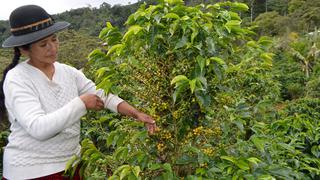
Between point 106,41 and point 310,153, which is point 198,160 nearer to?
point 106,41

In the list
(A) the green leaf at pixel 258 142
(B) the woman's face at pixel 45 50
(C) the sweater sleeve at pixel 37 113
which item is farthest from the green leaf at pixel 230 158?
(B) the woman's face at pixel 45 50

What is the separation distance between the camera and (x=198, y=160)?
5.92 ft

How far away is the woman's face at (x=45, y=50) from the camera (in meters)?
1.98

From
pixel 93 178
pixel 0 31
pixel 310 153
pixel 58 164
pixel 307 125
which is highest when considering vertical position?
pixel 58 164

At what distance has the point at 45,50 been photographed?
199 cm

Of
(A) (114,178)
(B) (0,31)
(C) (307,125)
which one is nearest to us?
(A) (114,178)

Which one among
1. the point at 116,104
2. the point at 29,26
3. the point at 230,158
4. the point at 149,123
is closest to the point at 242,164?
the point at 230,158

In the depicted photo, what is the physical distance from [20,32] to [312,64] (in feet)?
65.3

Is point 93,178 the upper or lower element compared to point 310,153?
upper

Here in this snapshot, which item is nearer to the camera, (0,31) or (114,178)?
(114,178)

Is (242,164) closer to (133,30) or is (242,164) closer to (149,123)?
(149,123)

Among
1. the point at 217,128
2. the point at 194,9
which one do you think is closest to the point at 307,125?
the point at 217,128

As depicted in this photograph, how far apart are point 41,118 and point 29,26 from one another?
448 mm

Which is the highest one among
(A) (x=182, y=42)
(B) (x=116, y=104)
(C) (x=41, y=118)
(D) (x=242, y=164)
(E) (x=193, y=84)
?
(A) (x=182, y=42)
